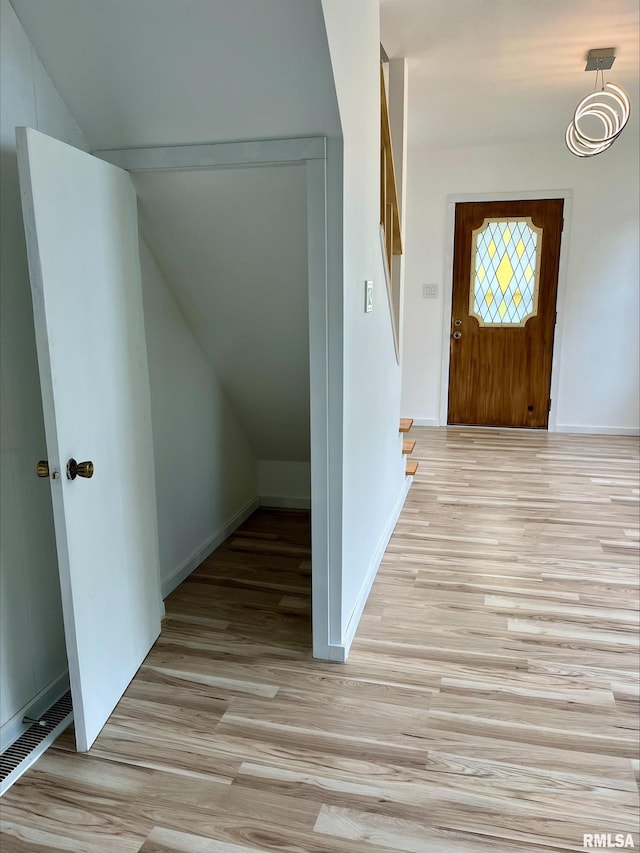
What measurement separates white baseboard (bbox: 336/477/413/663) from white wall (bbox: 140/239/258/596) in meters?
0.85

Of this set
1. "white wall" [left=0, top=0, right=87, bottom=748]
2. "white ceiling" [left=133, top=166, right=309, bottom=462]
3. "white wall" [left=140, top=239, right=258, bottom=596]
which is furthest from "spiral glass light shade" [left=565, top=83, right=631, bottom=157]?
"white wall" [left=0, top=0, right=87, bottom=748]

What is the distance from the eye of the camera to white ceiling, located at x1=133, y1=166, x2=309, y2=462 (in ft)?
6.79

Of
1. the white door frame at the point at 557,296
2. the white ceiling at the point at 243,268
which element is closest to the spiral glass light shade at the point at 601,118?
the white door frame at the point at 557,296

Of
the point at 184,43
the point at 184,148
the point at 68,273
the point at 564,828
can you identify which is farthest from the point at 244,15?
the point at 564,828

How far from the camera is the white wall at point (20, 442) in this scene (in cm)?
170

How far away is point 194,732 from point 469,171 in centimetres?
522

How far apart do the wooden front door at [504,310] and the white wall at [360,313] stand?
2.98 m

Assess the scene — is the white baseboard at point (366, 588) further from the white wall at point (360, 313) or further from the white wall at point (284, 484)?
the white wall at point (284, 484)

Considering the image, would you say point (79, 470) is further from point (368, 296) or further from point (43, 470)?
point (368, 296)

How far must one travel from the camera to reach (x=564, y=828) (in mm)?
1512

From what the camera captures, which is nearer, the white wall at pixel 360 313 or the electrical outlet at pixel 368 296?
the white wall at pixel 360 313

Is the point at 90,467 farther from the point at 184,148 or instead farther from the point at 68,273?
the point at 184,148

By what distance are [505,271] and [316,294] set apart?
4.22 m

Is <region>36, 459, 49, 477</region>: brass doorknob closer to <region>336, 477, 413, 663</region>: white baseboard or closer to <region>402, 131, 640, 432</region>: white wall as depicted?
<region>336, 477, 413, 663</region>: white baseboard
